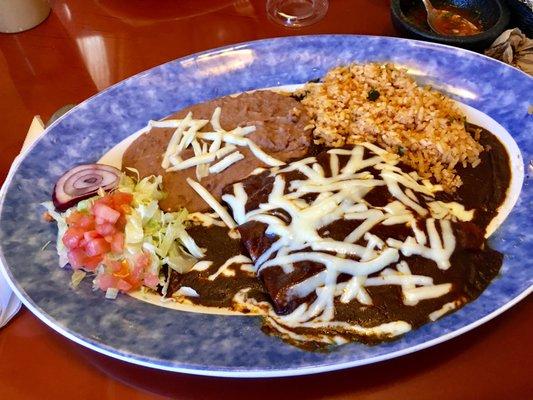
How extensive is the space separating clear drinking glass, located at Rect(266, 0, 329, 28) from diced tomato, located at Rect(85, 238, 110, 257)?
157cm

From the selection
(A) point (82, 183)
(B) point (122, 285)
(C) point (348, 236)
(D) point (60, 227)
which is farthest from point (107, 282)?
(C) point (348, 236)

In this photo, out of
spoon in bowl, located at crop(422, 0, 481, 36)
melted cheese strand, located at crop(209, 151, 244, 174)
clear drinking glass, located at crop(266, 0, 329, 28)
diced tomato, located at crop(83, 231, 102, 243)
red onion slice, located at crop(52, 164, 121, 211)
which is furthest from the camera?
clear drinking glass, located at crop(266, 0, 329, 28)

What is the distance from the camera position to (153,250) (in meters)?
1.60

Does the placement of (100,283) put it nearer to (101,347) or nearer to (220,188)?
(101,347)

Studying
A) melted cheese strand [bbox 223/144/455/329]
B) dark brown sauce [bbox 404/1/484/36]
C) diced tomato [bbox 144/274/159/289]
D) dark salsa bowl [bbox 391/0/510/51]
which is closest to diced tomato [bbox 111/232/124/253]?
diced tomato [bbox 144/274/159/289]

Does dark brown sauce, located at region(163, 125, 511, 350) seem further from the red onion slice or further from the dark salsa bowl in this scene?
the dark salsa bowl

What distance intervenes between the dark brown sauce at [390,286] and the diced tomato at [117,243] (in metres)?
0.18

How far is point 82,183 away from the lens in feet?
5.92

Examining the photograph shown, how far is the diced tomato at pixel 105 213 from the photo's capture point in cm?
159

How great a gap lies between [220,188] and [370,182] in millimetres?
531

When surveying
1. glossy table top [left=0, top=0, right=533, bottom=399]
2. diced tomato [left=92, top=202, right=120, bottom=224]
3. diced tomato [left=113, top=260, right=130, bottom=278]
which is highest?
diced tomato [left=92, top=202, right=120, bottom=224]

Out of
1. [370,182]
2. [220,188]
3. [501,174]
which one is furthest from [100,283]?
[501,174]

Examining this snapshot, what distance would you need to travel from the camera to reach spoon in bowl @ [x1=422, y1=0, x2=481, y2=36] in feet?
7.64

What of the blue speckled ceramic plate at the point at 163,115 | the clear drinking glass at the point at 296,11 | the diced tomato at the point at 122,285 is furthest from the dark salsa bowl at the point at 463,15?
the diced tomato at the point at 122,285
